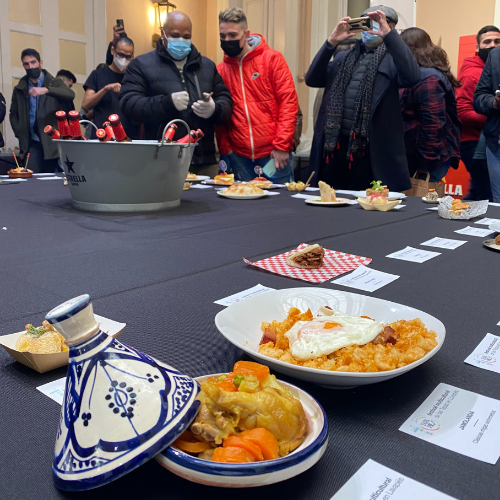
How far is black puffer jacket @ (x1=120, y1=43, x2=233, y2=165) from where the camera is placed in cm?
284

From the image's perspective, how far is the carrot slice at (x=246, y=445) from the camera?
0.40 meters

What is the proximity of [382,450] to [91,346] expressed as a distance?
287 mm

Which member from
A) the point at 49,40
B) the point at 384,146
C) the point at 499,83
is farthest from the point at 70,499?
the point at 49,40

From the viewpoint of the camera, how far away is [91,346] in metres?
0.42

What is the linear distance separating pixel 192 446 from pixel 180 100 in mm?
2482

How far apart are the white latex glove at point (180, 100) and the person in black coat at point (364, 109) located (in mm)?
820

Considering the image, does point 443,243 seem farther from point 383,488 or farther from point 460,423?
point 383,488

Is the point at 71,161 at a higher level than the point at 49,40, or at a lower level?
lower

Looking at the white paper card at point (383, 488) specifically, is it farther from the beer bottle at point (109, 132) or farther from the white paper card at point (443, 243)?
the beer bottle at point (109, 132)

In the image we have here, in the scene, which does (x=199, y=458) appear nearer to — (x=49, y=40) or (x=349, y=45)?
(x=349, y=45)

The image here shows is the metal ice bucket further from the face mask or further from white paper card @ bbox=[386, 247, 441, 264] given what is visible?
the face mask

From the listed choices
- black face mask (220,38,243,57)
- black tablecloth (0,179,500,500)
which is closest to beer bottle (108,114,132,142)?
black tablecloth (0,179,500,500)

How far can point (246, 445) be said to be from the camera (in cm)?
40

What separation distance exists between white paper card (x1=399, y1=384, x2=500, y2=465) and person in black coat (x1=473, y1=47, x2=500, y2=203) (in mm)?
2650
